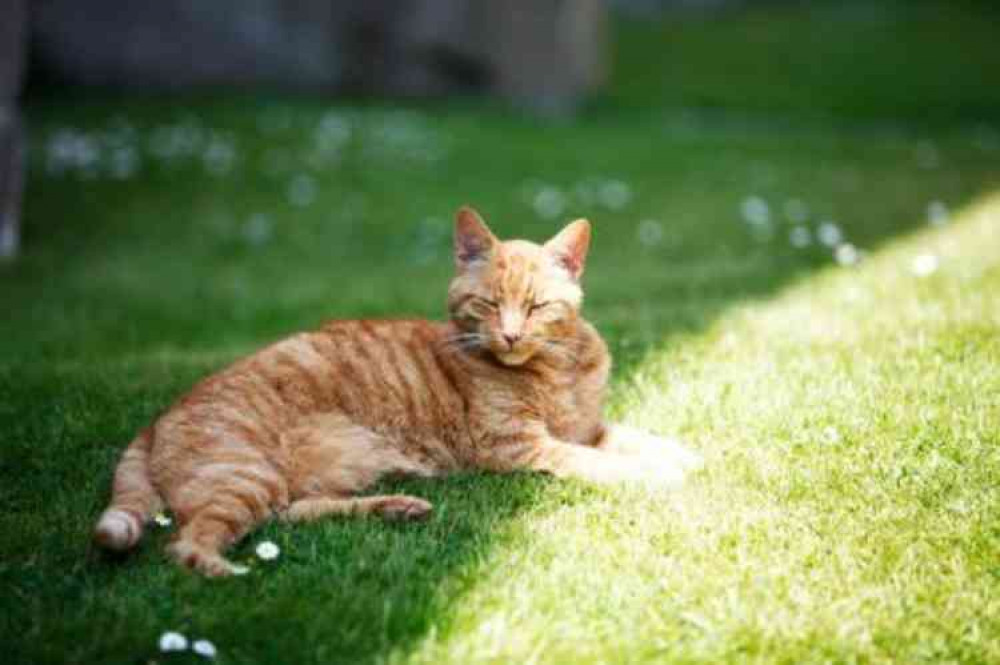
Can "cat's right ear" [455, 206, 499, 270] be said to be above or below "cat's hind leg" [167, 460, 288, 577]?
above

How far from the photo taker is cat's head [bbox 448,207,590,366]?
4.12 meters

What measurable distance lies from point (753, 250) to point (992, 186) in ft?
8.46

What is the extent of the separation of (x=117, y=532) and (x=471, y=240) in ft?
5.76

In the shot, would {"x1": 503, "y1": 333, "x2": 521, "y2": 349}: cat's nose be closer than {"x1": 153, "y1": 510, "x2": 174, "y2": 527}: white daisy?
No

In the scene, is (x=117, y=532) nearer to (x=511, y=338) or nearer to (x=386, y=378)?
(x=386, y=378)

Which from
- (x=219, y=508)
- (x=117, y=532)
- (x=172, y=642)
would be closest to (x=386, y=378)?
(x=219, y=508)

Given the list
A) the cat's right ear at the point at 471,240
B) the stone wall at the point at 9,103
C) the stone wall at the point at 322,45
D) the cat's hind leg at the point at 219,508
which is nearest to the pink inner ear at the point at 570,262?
the cat's right ear at the point at 471,240

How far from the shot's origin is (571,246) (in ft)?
14.2

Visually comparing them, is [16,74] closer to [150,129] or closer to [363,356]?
[150,129]

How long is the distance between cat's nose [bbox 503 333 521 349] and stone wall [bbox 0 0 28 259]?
5.94 metres

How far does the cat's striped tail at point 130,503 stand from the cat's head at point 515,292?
4.10 ft

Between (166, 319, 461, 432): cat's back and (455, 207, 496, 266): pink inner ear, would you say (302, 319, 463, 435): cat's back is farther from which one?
(455, 207, 496, 266): pink inner ear

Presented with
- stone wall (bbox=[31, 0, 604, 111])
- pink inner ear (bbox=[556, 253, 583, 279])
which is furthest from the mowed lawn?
pink inner ear (bbox=[556, 253, 583, 279])

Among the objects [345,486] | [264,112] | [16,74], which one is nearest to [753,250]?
[345,486]
